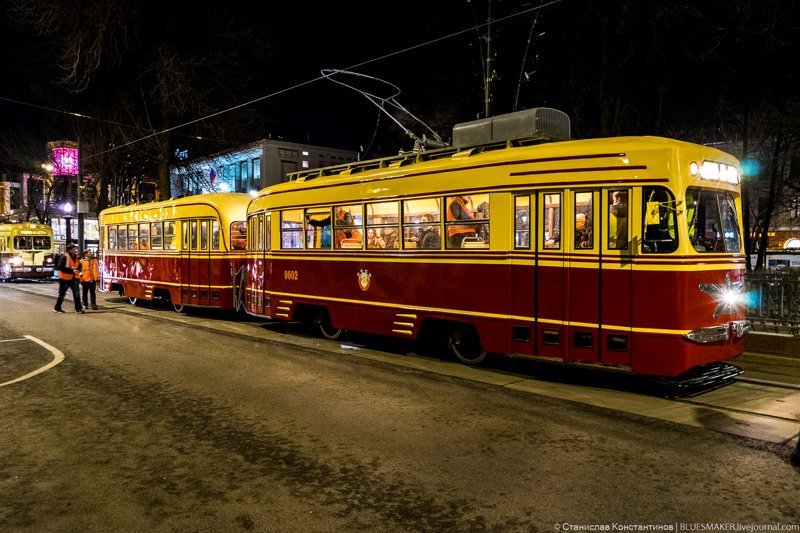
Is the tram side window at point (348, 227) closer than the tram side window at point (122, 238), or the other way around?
the tram side window at point (348, 227)

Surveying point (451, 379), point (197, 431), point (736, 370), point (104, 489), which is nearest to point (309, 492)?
point (104, 489)

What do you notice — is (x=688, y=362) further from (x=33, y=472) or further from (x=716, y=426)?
(x=33, y=472)

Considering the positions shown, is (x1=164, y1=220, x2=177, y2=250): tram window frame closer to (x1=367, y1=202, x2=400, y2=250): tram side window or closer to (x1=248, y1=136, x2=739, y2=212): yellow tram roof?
(x1=248, y1=136, x2=739, y2=212): yellow tram roof

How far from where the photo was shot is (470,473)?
4902 mm

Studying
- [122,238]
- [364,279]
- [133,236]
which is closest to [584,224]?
[364,279]

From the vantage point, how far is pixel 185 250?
16891 mm

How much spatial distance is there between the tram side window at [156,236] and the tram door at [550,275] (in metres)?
13.2

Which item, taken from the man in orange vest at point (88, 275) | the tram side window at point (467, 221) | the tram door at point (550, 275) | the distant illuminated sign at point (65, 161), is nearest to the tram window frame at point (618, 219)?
the tram door at point (550, 275)

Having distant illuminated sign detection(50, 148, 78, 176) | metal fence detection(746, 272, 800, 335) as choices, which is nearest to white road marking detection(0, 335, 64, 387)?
metal fence detection(746, 272, 800, 335)

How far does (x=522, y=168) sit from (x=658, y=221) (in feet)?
6.40

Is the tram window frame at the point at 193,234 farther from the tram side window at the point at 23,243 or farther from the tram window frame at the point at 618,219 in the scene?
the tram side window at the point at 23,243

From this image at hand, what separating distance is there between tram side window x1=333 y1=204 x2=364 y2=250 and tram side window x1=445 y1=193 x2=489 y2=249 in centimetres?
208

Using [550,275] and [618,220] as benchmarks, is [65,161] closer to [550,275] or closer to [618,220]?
[550,275]

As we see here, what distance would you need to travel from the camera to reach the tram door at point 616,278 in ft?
24.5
